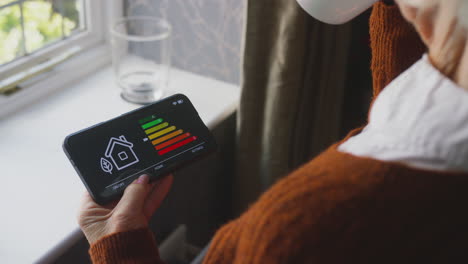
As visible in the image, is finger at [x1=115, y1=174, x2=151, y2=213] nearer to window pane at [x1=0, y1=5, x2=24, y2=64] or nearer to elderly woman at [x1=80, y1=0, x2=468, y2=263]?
elderly woman at [x1=80, y1=0, x2=468, y2=263]

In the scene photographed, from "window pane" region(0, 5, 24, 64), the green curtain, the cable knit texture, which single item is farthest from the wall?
→ the cable knit texture

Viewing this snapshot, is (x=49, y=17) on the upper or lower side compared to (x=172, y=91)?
upper

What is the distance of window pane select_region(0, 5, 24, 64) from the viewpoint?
1104 mm

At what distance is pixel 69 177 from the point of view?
3.13 ft

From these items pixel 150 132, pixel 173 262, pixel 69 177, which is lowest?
pixel 173 262

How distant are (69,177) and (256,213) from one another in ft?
1.91

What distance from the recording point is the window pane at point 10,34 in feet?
3.62

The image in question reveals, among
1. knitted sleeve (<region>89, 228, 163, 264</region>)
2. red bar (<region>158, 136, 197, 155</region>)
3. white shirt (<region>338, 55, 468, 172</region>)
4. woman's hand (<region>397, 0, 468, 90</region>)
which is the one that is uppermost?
woman's hand (<region>397, 0, 468, 90</region>)

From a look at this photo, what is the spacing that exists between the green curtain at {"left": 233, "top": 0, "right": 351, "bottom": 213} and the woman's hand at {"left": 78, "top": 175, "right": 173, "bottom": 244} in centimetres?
43

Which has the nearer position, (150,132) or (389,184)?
(389,184)

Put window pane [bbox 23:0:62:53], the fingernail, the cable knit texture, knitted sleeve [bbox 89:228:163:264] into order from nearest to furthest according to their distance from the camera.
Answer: the cable knit texture
knitted sleeve [bbox 89:228:163:264]
the fingernail
window pane [bbox 23:0:62:53]

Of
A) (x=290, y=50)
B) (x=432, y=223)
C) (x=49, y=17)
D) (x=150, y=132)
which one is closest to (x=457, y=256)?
(x=432, y=223)

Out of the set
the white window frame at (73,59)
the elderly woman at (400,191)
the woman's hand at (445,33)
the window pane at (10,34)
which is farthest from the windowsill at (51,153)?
the woman's hand at (445,33)

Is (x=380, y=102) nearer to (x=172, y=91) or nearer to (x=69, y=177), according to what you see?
(x=69, y=177)
